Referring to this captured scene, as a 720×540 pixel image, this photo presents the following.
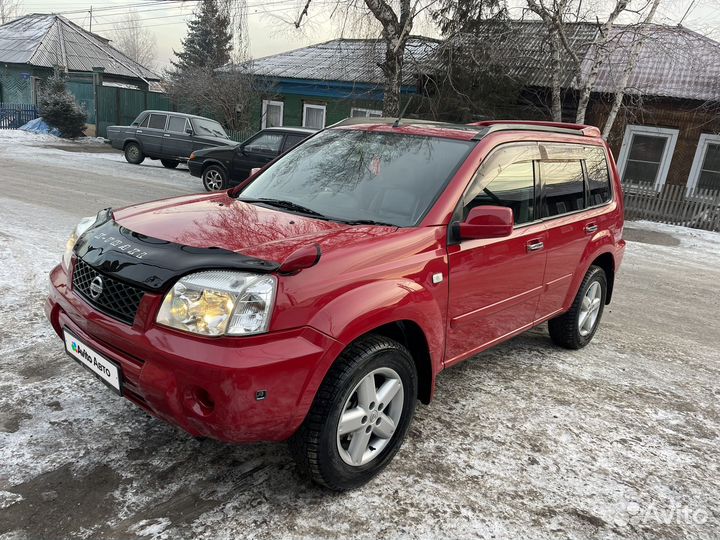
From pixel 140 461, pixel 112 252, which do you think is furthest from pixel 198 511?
pixel 112 252

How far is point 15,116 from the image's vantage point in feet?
84.9

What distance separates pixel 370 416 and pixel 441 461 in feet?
2.11

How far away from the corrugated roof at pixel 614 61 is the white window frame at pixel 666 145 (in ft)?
3.79

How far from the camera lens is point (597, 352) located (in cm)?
502

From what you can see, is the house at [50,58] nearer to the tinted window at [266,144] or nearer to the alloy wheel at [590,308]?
the tinted window at [266,144]

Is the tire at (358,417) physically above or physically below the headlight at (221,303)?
below

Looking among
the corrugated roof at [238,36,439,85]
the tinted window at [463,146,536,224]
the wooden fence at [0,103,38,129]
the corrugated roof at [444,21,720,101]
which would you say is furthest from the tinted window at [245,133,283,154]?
the wooden fence at [0,103,38,129]

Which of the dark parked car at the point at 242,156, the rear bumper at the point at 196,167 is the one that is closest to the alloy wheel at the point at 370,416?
the dark parked car at the point at 242,156

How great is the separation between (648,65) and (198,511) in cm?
1970

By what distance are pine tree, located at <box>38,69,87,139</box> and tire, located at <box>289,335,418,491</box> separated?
24.7 metres

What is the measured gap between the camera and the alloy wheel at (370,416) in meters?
2.70

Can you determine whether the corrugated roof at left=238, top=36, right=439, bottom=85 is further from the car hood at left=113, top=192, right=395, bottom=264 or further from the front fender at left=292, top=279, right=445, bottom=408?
the front fender at left=292, top=279, right=445, bottom=408

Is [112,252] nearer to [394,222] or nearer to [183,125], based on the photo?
[394,222]

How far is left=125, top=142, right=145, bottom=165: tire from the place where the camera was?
18.1 m
